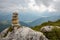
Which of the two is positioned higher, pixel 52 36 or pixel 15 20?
pixel 15 20

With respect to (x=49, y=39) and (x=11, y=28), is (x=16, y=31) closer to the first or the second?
(x=11, y=28)

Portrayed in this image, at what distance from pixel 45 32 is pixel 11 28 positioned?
9.30m

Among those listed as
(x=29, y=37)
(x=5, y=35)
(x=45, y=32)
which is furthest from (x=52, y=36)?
(x=5, y=35)

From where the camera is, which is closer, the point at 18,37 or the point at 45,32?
the point at 18,37

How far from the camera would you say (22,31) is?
1916 inches

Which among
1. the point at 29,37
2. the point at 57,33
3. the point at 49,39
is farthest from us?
the point at 57,33

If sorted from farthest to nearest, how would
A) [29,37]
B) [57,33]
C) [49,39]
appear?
1. [57,33]
2. [49,39]
3. [29,37]

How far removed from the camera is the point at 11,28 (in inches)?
2071

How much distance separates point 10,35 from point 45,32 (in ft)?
32.6

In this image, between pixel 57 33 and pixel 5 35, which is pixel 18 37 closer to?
pixel 5 35

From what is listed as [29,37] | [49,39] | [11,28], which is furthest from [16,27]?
[49,39]

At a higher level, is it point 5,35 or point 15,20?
point 15,20

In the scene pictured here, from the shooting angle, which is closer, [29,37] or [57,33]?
[29,37]

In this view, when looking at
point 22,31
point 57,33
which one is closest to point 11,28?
point 22,31
